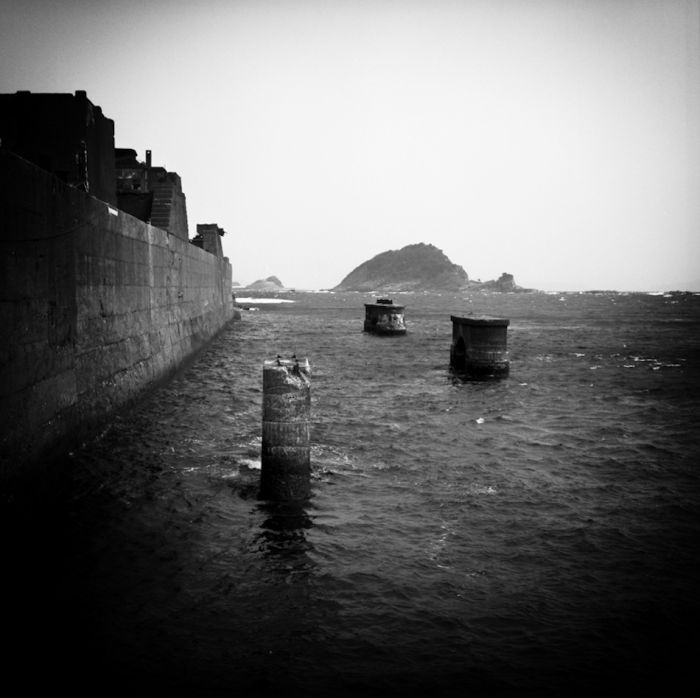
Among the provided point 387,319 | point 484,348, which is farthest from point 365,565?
point 387,319

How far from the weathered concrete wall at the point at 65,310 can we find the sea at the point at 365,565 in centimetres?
92

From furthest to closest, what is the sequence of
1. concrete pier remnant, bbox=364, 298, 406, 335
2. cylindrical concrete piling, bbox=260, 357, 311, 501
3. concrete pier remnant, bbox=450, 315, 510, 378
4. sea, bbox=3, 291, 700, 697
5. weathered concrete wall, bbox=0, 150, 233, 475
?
concrete pier remnant, bbox=364, 298, 406, 335, concrete pier remnant, bbox=450, 315, 510, 378, cylindrical concrete piling, bbox=260, 357, 311, 501, weathered concrete wall, bbox=0, 150, 233, 475, sea, bbox=3, 291, 700, 697

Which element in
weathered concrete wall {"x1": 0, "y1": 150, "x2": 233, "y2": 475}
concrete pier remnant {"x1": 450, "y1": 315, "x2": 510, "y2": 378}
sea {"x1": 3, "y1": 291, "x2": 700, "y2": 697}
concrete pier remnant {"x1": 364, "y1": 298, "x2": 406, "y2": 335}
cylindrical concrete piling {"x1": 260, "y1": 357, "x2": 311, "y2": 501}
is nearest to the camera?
sea {"x1": 3, "y1": 291, "x2": 700, "y2": 697}

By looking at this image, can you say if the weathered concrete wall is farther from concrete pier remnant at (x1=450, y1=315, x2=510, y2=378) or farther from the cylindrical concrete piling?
concrete pier remnant at (x1=450, y1=315, x2=510, y2=378)

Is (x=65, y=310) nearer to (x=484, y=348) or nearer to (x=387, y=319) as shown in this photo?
(x=484, y=348)

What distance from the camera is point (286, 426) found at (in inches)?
339

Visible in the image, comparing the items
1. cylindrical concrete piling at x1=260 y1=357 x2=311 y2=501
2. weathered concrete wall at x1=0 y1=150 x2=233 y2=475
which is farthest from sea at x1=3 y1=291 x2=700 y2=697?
weathered concrete wall at x1=0 y1=150 x2=233 y2=475

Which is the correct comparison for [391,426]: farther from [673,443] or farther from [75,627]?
[75,627]

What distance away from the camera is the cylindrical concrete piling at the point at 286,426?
28.1 feet

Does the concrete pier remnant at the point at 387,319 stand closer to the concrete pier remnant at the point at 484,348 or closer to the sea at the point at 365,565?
the concrete pier remnant at the point at 484,348

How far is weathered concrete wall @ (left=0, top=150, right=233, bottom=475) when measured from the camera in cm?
721

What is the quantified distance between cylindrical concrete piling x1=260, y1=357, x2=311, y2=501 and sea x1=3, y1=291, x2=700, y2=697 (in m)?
0.40

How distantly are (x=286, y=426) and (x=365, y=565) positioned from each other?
2428 millimetres

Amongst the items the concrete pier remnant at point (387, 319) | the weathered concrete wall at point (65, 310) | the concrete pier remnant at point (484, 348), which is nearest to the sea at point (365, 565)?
the weathered concrete wall at point (65, 310)
